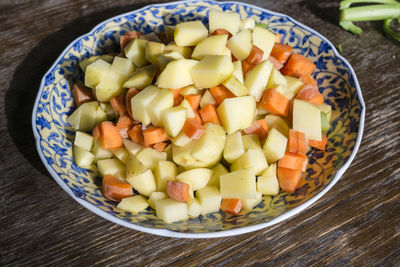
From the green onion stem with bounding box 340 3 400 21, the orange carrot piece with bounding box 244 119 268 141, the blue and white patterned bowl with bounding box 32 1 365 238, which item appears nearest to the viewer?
the blue and white patterned bowl with bounding box 32 1 365 238

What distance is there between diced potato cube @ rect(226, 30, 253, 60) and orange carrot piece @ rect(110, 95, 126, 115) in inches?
18.4

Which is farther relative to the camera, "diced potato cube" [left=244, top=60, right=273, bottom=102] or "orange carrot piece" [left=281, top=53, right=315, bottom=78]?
"orange carrot piece" [left=281, top=53, right=315, bottom=78]

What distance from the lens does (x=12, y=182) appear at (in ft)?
5.47

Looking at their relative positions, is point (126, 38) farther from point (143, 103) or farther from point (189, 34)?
point (143, 103)

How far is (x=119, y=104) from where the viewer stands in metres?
1.65

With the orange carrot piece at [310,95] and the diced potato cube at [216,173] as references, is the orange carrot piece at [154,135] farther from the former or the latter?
the orange carrot piece at [310,95]

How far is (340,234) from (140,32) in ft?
4.16

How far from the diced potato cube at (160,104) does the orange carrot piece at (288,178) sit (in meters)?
0.47

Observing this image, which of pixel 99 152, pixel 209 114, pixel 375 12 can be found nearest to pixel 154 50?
pixel 209 114

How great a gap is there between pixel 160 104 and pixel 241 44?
1.43 feet

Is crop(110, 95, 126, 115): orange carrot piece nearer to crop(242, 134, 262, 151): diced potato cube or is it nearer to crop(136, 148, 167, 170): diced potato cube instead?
crop(136, 148, 167, 170): diced potato cube

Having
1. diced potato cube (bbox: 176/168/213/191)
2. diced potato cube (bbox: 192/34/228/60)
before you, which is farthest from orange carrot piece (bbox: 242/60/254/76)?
diced potato cube (bbox: 176/168/213/191)

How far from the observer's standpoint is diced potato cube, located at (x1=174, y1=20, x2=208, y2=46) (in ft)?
5.41

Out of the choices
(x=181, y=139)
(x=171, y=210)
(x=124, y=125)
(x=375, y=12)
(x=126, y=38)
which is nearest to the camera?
(x=171, y=210)
